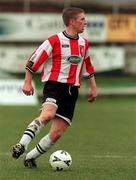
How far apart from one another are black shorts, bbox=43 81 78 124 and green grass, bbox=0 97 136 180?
29.1 inches

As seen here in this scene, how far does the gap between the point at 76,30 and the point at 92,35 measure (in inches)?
847

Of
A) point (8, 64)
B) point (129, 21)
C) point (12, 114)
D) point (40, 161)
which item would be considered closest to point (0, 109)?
point (12, 114)

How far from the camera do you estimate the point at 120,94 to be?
30.6 m

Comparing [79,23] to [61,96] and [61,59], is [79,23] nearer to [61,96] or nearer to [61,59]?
[61,59]

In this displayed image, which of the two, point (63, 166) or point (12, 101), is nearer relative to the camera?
point (63, 166)

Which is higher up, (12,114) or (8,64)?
(12,114)

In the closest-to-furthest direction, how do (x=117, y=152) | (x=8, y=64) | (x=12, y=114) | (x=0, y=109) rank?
(x=117, y=152) < (x=12, y=114) < (x=0, y=109) < (x=8, y=64)

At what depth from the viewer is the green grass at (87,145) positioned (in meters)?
9.01

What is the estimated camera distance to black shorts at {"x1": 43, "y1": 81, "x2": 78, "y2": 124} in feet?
30.8

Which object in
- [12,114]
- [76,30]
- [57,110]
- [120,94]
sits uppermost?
[76,30]

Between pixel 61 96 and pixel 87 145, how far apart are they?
11.4ft

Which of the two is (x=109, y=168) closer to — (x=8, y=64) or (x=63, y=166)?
(x=63, y=166)

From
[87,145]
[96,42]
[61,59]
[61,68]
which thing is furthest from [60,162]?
[96,42]

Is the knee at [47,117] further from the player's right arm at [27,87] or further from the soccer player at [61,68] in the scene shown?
the player's right arm at [27,87]
